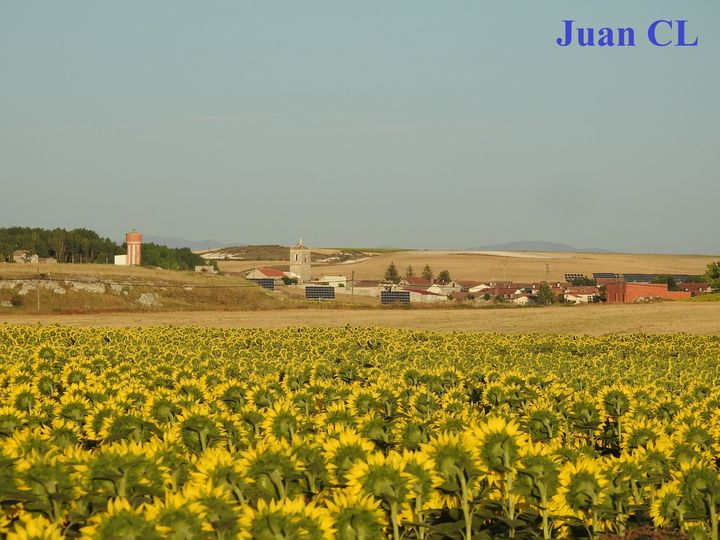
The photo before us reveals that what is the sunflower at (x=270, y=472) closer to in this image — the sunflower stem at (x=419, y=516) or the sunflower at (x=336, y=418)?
the sunflower stem at (x=419, y=516)

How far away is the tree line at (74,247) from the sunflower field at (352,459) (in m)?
146

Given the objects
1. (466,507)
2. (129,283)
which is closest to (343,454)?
(466,507)

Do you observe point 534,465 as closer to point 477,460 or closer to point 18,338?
point 477,460

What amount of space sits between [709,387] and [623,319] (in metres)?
47.3

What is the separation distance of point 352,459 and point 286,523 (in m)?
1.91

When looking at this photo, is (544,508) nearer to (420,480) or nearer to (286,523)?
(420,480)

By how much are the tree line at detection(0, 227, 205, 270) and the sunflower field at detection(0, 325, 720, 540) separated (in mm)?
145502

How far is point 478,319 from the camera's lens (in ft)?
211

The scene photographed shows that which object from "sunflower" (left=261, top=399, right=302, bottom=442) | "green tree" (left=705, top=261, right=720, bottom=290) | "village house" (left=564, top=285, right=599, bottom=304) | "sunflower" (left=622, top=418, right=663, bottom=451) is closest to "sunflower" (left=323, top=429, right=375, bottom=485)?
"sunflower" (left=261, top=399, right=302, bottom=442)

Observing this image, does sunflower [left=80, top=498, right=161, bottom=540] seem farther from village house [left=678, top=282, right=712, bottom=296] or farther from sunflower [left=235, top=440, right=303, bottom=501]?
village house [left=678, top=282, right=712, bottom=296]

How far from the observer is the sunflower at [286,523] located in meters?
4.92

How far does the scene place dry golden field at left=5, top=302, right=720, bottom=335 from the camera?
54.6m

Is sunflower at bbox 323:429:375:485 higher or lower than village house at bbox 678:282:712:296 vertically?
higher

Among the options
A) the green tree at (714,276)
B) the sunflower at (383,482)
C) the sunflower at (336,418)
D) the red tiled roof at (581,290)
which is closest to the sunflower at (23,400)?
the sunflower at (336,418)
